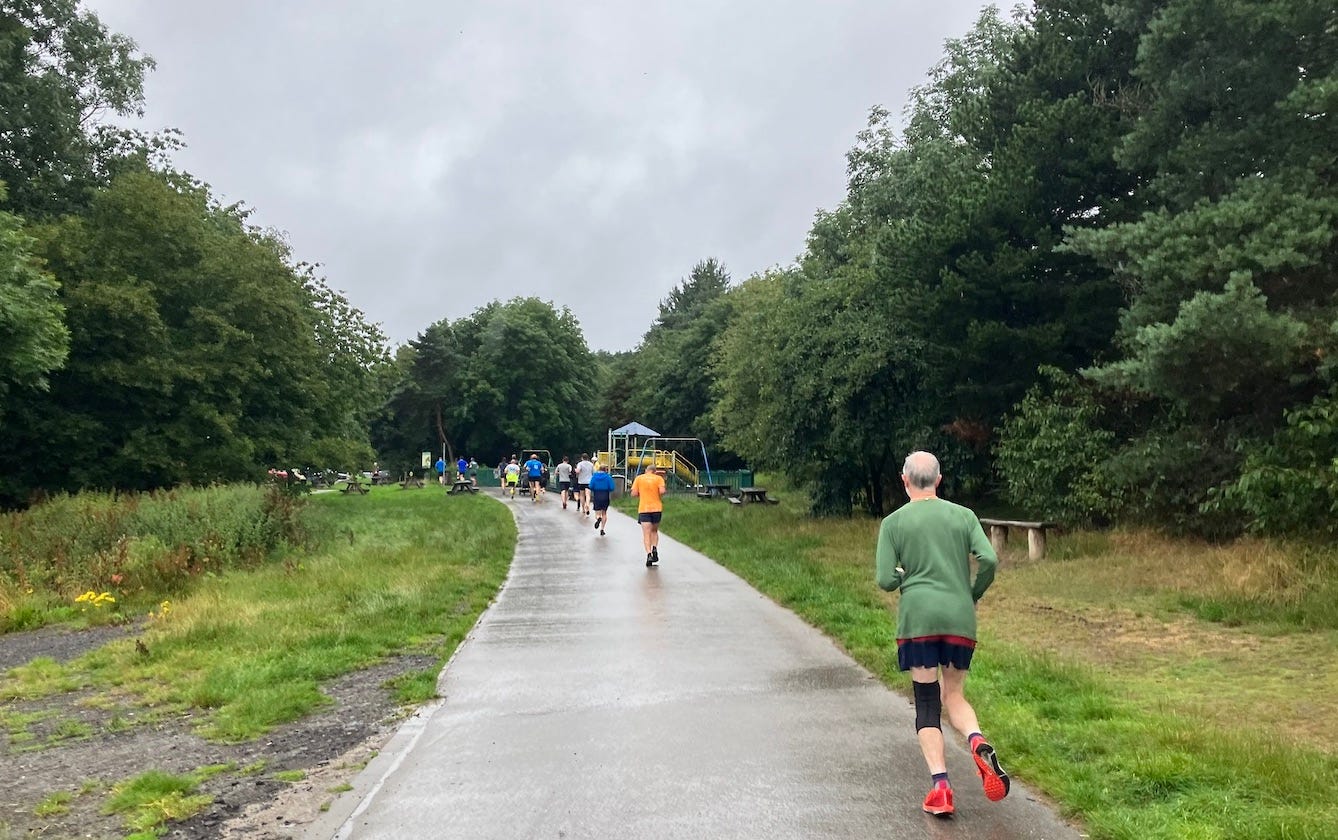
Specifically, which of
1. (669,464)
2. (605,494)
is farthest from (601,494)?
(669,464)

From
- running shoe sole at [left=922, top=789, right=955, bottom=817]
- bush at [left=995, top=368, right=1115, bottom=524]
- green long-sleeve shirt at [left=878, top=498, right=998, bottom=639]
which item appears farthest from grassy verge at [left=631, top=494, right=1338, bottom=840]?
bush at [left=995, top=368, right=1115, bottom=524]

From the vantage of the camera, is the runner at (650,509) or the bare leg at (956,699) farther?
the runner at (650,509)

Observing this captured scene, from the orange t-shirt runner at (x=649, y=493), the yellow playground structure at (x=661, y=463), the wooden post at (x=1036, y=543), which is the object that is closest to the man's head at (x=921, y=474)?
the orange t-shirt runner at (x=649, y=493)

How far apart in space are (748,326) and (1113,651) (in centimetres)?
2547

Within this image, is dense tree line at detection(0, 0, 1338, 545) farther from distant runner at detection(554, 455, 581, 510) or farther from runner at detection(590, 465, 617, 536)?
distant runner at detection(554, 455, 581, 510)

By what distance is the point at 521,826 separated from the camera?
4871mm

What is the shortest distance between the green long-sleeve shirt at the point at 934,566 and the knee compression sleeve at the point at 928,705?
269 millimetres

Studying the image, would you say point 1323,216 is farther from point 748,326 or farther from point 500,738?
point 748,326

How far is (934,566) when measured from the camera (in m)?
5.04

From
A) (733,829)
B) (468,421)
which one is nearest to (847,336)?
(733,829)

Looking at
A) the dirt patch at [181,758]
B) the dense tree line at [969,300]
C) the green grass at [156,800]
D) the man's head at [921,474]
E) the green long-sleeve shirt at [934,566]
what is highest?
the dense tree line at [969,300]

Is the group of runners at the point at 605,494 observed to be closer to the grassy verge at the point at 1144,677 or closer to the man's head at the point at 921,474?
the grassy verge at the point at 1144,677

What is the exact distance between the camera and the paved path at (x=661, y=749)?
4.86m

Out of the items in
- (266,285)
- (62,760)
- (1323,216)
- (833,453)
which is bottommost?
(62,760)
